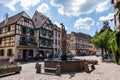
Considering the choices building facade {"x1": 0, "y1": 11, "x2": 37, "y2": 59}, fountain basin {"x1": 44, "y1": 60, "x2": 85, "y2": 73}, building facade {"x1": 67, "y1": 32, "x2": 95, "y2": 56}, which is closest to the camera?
fountain basin {"x1": 44, "y1": 60, "x2": 85, "y2": 73}

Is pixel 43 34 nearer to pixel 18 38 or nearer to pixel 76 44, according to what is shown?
pixel 18 38

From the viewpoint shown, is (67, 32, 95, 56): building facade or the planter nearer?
the planter

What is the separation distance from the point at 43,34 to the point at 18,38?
9512 millimetres

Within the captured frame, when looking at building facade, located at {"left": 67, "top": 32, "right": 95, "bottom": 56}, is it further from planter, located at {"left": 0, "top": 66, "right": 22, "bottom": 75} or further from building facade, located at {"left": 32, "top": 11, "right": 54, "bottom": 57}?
A: planter, located at {"left": 0, "top": 66, "right": 22, "bottom": 75}

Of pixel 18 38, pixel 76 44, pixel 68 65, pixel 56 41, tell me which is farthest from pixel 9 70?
pixel 76 44

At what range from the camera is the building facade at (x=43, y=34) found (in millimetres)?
37562

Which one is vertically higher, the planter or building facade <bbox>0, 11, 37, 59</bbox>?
building facade <bbox>0, 11, 37, 59</bbox>

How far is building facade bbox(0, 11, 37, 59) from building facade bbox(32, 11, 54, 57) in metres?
2.26

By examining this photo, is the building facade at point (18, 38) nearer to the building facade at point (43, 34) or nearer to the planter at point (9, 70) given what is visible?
the building facade at point (43, 34)

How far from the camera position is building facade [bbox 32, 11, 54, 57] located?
1479 inches

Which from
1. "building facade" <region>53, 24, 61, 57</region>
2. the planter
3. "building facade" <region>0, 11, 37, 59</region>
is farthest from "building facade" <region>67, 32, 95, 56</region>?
the planter

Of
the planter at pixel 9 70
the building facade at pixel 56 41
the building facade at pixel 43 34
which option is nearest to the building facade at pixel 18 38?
the building facade at pixel 43 34

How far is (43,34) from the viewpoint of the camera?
128 ft

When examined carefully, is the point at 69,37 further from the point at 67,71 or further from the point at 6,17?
the point at 67,71
